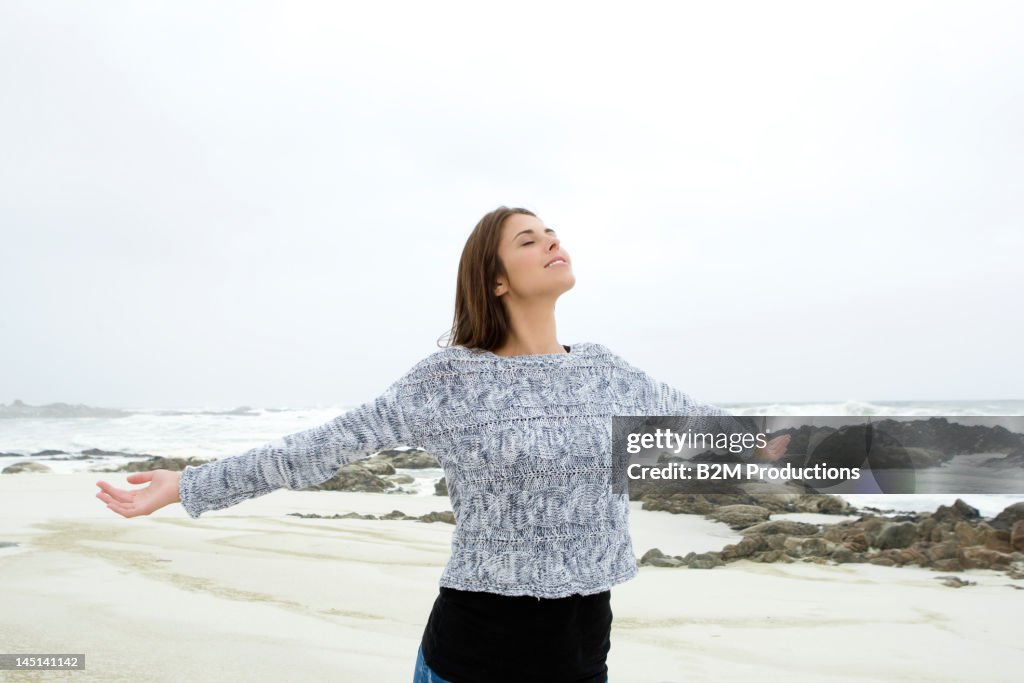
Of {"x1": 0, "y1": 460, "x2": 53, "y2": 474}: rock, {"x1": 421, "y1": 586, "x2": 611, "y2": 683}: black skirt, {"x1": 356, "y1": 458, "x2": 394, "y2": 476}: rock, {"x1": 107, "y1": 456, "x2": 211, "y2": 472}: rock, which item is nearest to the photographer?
{"x1": 421, "y1": 586, "x2": 611, "y2": 683}: black skirt

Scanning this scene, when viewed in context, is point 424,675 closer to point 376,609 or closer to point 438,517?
point 376,609

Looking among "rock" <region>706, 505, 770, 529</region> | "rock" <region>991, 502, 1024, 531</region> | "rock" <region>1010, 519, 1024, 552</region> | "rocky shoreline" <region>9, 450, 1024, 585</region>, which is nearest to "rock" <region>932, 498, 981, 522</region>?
"rocky shoreline" <region>9, 450, 1024, 585</region>

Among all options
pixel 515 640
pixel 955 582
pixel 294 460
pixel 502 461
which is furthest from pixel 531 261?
pixel 955 582

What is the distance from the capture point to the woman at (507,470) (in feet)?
4.24

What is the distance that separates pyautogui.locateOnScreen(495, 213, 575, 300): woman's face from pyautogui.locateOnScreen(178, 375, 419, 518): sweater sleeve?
32cm

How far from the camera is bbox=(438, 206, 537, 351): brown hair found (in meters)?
1.45

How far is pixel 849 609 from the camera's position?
366cm

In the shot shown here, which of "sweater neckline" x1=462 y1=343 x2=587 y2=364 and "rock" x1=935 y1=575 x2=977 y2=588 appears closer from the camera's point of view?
"sweater neckline" x1=462 y1=343 x2=587 y2=364

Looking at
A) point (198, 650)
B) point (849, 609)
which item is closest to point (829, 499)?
point (849, 609)

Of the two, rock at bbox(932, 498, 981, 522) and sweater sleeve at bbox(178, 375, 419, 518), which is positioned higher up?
sweater sleeve at bbox(178, 375, 419, 518)

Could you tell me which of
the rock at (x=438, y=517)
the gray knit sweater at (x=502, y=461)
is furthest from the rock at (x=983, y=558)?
the gray knit sweater at (x=502, y=461)

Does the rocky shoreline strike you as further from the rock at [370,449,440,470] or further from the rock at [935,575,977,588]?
the rock at [370,449,440,470]

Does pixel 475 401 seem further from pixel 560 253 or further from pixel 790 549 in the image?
pixel 790 549

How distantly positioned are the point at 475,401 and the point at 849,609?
3062 mm
